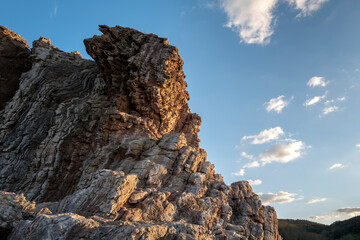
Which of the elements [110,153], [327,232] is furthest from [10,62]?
[327,232]

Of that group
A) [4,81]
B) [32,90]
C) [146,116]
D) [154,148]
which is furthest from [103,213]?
[4,81]

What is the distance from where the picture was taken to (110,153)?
26797 mm

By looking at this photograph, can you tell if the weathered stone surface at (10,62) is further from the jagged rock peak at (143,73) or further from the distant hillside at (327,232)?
the distant hillside at (327,232)

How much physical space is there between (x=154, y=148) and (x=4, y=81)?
35303 millimetres

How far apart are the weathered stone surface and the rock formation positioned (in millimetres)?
169

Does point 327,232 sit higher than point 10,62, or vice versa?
point 10,62

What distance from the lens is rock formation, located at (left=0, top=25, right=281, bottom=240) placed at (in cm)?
1493

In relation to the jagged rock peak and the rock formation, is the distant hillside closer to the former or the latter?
the jagged rock peak

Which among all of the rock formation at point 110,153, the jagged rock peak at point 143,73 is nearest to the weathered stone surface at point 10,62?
the rock formation at point 110,153

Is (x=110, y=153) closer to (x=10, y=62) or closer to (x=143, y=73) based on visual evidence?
(x=143, y=73)

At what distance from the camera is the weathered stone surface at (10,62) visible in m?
42.0

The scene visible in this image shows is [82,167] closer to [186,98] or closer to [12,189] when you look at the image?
[12,189]

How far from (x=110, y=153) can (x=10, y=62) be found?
34.0 meters

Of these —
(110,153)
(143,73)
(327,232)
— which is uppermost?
(143,73)
